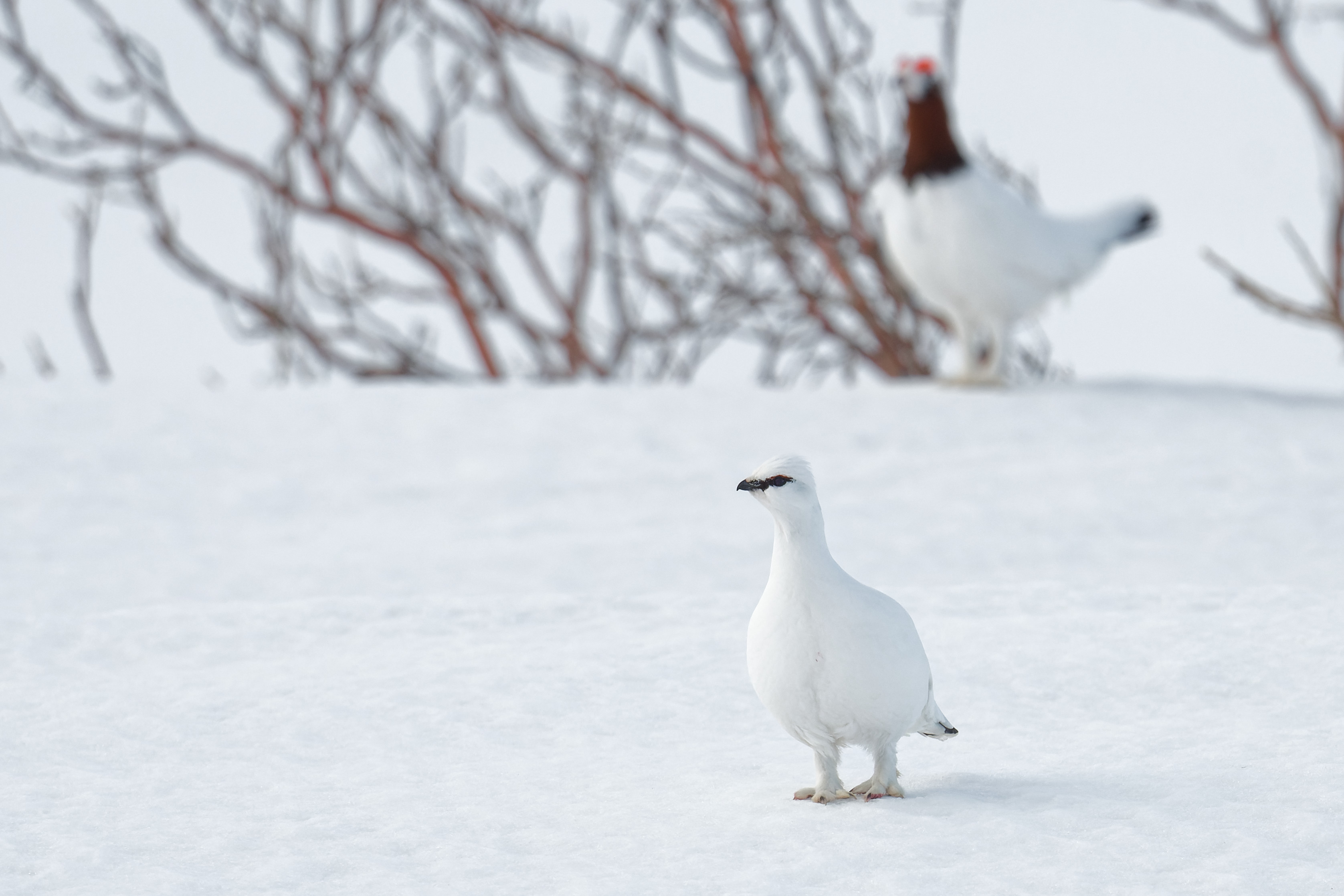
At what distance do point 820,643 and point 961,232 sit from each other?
3.62 m

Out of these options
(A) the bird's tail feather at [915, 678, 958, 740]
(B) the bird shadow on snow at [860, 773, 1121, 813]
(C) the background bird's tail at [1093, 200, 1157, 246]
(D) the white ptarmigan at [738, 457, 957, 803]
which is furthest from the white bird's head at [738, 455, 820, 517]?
(C) the background bird's tail at [1093, 200, 1157, 246]

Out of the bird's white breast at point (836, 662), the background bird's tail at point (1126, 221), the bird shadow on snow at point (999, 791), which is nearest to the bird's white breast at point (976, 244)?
the background bird's tail at point (1126, 221)

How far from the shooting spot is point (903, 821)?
2.15 m

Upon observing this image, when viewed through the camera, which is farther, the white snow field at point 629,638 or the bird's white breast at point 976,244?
the bird's white breast at point 976,244

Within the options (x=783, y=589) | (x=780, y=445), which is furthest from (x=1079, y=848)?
(x=780, y=445)

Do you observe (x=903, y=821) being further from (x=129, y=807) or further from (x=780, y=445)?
(x=780, y=445)

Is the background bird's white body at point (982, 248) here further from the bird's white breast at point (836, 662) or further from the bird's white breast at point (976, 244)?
the bird's white breast at point (836, 662)

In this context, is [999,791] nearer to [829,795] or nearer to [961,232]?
[829,795]

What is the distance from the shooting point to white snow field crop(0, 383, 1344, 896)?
2.11 meters

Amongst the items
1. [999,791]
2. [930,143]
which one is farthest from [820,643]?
[930,143]

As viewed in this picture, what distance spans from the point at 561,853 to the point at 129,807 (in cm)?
75

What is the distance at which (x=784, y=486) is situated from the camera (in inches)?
83.7

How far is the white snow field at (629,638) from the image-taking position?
211 centimetres

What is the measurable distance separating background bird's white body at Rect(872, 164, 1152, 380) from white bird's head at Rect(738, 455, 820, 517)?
3.56m
